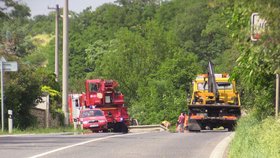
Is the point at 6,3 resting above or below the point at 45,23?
below

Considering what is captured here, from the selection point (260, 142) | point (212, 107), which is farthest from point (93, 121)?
point (260, 142)

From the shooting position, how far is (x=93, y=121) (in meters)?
42.7

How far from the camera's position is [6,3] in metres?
27.2

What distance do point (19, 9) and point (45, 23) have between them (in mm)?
143496

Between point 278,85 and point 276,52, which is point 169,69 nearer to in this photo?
point 278,85

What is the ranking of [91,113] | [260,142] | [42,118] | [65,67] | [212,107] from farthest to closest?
[42,118]
[65,67]
[91,113]
[212,107]
[260,142]

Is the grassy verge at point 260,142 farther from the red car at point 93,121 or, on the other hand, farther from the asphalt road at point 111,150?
the red car at point 93,121

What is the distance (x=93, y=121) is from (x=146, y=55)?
43177 millimetres

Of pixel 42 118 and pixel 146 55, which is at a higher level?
pixel 146 55

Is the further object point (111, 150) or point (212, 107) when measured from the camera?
point (212, 107)

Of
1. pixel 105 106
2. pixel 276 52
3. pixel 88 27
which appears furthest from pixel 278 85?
pixel 88 27

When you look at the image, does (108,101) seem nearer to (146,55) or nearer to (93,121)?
(93,121)

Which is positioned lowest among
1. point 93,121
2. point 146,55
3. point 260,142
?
point 260,142

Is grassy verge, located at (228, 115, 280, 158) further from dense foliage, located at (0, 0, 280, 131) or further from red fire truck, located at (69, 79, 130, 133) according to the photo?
red fire truck, located at (69, 79, 130, 133)
